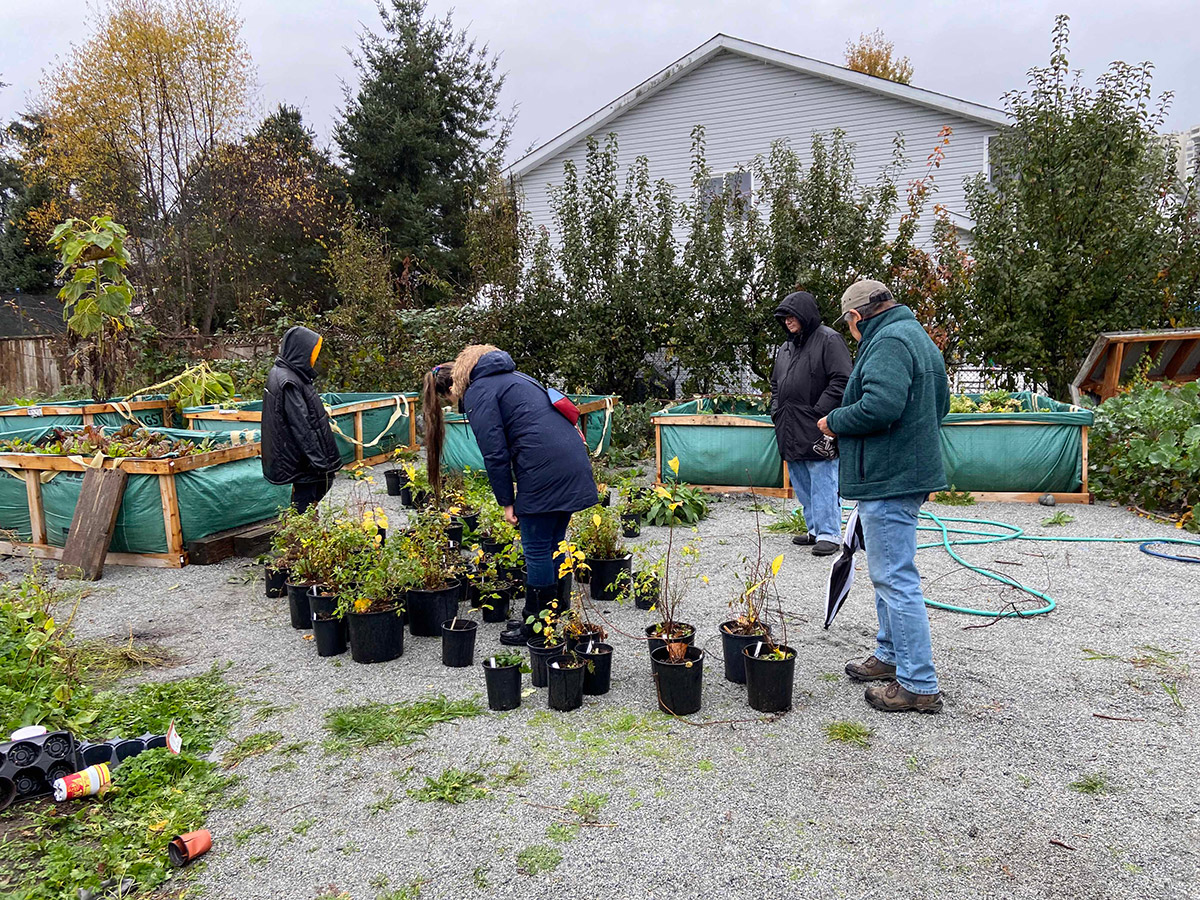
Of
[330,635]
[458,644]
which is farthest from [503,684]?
[330,635]

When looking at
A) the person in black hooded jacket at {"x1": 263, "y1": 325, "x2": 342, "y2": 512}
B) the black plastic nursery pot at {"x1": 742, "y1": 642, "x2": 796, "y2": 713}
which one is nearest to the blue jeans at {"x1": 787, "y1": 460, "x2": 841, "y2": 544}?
the black plastic nursery pot at {"x1": 742, "y1": 642, "x2": 796, "y2": 713}

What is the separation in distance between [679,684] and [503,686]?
82 centimetres

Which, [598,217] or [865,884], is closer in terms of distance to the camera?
[865,884]

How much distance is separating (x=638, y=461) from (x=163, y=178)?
13.6 meters

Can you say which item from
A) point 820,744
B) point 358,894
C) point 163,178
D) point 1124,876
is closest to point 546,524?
point 820,744

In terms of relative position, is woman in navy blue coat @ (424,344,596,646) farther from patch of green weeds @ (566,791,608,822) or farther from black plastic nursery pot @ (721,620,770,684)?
patch of green weeds @ (566,791,608,822)

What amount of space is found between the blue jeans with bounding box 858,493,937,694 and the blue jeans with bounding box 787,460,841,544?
2560 millimetres

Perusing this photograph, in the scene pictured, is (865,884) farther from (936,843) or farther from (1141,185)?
(1141,185)

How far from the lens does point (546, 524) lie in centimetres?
421

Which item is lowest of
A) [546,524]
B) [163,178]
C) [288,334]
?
[546,524]

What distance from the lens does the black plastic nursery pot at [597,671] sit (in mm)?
3783

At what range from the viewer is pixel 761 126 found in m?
15.6

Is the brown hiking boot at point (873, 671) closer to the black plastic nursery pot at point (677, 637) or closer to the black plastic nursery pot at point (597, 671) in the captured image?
the black plastic nursery pot at point (677, 637)

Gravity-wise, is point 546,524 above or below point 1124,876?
above
